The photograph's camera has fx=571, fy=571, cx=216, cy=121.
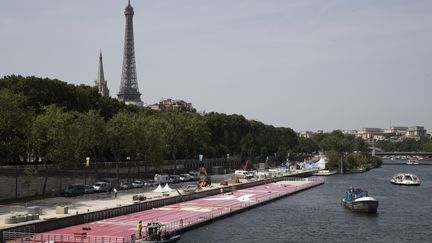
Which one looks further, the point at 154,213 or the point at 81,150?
the point at 81,150

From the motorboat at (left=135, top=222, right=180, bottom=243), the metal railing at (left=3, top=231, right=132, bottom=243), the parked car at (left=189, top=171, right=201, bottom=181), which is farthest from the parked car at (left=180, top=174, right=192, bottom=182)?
the metal railing at (left=3, top=231, right=132, bottom=243)

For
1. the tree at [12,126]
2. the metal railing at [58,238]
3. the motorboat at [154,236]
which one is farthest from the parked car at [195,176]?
the metal railing at [58,238]

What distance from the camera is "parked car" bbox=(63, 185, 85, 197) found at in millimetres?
68438

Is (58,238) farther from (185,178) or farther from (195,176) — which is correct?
(195,176)

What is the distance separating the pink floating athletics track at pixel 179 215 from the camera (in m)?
48.1

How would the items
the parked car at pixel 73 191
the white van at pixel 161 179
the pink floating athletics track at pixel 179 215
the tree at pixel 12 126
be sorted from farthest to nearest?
1. the white van at pixel 161 179
2. the parked car at pixel 73 191
3. the tree at pixel 12 126
4. the pink floating athletics track at pixel 179 215

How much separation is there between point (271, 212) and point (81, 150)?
2534 centimetres

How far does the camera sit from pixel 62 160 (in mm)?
67375

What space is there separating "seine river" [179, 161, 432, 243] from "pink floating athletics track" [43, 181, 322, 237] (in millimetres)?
1480

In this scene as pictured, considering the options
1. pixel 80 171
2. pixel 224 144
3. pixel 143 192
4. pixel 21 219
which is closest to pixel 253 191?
pixel 143 192

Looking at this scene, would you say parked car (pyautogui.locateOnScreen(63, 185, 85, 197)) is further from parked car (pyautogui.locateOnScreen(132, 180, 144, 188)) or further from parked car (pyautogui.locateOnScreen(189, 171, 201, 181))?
parked car (pyautogui.locateOnScreen(189, 171, 201, 181))

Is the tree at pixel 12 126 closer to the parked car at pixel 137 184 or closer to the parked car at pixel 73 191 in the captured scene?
the parked car at pixel 73 191

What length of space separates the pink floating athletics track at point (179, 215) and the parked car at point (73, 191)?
11233 millimetres

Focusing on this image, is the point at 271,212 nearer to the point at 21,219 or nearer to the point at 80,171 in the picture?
the point at 80,171
